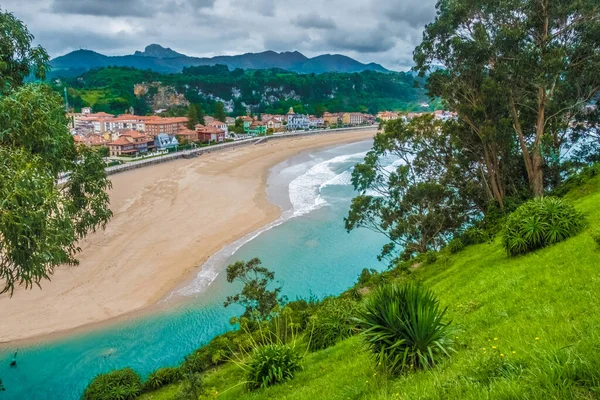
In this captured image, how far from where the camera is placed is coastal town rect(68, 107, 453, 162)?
70438 mm

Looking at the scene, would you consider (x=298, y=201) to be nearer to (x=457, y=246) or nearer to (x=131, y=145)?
(x=457, y=246)

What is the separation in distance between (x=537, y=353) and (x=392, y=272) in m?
11.2

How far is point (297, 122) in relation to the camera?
12012 centimetres

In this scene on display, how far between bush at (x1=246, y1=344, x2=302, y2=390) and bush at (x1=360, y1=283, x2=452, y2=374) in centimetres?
250

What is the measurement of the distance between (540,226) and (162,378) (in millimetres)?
11086

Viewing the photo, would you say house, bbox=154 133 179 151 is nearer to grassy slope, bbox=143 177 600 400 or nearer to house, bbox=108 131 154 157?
house, bbox=108 131 154 157

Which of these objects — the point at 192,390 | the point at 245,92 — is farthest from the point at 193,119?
the point at 192,390

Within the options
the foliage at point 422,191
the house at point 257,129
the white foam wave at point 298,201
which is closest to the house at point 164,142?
the house at point 257,129

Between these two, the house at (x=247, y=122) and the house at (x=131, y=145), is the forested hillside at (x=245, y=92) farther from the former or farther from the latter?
the house at (x=131, y=145)

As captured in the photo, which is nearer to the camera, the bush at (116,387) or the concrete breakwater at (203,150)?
the bush at (116,387)

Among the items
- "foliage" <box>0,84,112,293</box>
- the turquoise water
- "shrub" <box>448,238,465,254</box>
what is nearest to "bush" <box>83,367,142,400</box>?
the turquoise water

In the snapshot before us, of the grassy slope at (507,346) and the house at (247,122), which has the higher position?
the house at (247,122)

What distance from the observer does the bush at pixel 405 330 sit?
213 inches

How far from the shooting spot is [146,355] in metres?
16.8
